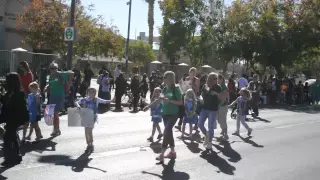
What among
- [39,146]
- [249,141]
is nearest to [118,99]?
[249,141]

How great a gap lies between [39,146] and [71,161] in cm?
145

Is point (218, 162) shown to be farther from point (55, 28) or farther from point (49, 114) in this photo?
point (55, 28)

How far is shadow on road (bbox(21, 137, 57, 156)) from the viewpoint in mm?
8156

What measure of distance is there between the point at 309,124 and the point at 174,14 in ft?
82.3

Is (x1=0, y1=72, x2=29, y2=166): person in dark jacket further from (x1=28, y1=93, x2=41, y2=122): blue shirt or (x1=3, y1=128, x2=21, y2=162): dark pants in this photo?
(x1=28, y1=93, x2=41, y2=122): blue shirt

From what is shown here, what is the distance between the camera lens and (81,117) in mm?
8094

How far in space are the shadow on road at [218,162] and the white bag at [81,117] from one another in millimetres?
2497

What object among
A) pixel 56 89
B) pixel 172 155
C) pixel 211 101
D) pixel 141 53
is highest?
pixel 141 53

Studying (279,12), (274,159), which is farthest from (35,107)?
(279,12)

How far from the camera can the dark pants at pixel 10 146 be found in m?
6.66

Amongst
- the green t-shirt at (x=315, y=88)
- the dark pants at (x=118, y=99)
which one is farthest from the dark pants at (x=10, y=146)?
the green t-shirt at (x=315, y=88)

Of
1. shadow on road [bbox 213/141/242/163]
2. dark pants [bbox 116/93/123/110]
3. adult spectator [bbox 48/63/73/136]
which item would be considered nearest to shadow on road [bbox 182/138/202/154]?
shadow on road [bbox 213/141/242/163]

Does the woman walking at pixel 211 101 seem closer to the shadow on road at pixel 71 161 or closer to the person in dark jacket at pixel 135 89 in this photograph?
the shadow on road at pixel 71 161

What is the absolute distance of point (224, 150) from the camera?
9.38m
